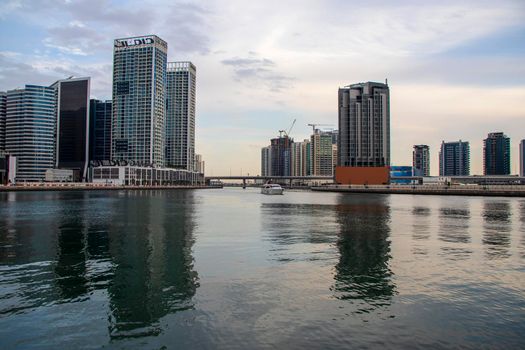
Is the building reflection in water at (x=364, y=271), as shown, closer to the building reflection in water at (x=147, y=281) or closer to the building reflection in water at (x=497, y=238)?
the building reflection in water at (x=147, y=281)

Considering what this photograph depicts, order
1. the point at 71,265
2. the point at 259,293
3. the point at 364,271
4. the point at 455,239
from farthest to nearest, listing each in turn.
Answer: the point at 455,239
the point at 71,265
the point at 364,271
the point at 259,293

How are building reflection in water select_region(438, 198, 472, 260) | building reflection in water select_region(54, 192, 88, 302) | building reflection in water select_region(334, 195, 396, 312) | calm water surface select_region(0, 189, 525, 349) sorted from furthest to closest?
building reflection in water select_region(438, 198, 472, 260)
building reflection in water select_region(54, 192, 88, 302)
building reflection in water select_region(334, 195, 396, 312)
calm water surface select_region(0, 189, 525, 349)

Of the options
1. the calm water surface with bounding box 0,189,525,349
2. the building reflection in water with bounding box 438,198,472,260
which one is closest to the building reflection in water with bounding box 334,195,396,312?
the calm water surface with bounding box 0,189,525,349

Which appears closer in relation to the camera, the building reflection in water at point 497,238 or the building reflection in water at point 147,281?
the building reflection in water at point 147,281

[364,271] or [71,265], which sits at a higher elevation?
[71,265]

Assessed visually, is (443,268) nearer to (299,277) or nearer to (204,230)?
(299,277)

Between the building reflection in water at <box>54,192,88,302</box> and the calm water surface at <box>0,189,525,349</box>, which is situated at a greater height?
the building reflection in water at <box>54,192,88,302</box>

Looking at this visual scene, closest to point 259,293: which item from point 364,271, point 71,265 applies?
point 364,271

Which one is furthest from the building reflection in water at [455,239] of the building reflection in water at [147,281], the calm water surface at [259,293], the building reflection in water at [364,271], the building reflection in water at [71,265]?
the building reflection in water at [71,265]

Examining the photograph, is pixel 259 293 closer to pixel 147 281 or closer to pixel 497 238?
pixel 147 281

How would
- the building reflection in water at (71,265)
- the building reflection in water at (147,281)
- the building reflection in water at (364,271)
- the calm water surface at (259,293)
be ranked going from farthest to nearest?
1. the building reflection in water at (71,265)
2. the building reflection in water at (364,271)
3. the building reflection in water at (147,281)
4. the calm water surface at (259,293)

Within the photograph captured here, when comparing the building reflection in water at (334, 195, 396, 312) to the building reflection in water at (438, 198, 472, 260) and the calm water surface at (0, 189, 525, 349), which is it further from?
the building reflection in water at (438, 198, 472, 260)

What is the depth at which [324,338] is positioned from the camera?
1533 cm

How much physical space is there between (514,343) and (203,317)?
11.6 metres
